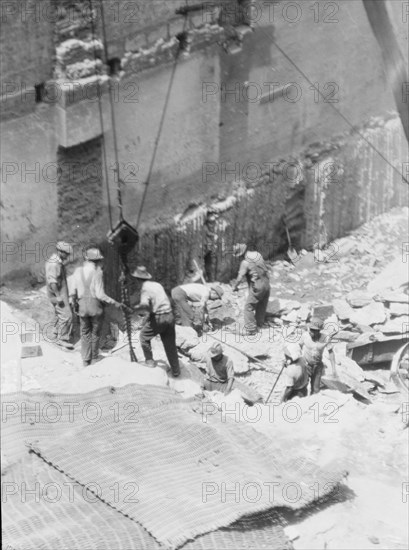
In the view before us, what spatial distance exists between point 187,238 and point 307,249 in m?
2.55

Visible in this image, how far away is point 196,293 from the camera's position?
15664 millimetres

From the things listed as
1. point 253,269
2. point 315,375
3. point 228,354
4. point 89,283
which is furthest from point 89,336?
point 253,269

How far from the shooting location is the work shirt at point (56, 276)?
1363 centimetres

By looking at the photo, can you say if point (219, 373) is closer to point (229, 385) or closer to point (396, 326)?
point (229, 385)

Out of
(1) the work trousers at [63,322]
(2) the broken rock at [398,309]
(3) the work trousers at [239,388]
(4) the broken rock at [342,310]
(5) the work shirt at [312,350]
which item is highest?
(1) the work trousers at [63,322]

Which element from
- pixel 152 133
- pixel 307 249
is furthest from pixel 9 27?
pixel 307 249

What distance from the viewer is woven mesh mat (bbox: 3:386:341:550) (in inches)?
381

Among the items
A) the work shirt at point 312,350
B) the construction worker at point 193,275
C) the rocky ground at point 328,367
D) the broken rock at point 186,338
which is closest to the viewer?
the rocky ground at point 328,367

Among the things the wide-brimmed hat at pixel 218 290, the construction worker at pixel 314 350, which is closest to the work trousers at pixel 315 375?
the construction worker at pixel 314 350

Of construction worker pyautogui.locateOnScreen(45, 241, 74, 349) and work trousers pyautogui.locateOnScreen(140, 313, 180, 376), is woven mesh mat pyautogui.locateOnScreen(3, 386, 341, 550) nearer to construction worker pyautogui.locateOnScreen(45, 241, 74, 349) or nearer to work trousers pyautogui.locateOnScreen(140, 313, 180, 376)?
work trousers pyautogui.locateOnScreen(140, 313, 180, 376)

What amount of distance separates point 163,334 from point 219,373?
800 millimetres

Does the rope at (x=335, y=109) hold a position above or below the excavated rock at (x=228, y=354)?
above

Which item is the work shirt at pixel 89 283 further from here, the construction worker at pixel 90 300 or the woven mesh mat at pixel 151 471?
the woven mesh mat at pixel 151 471

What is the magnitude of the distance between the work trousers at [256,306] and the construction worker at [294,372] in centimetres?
222
